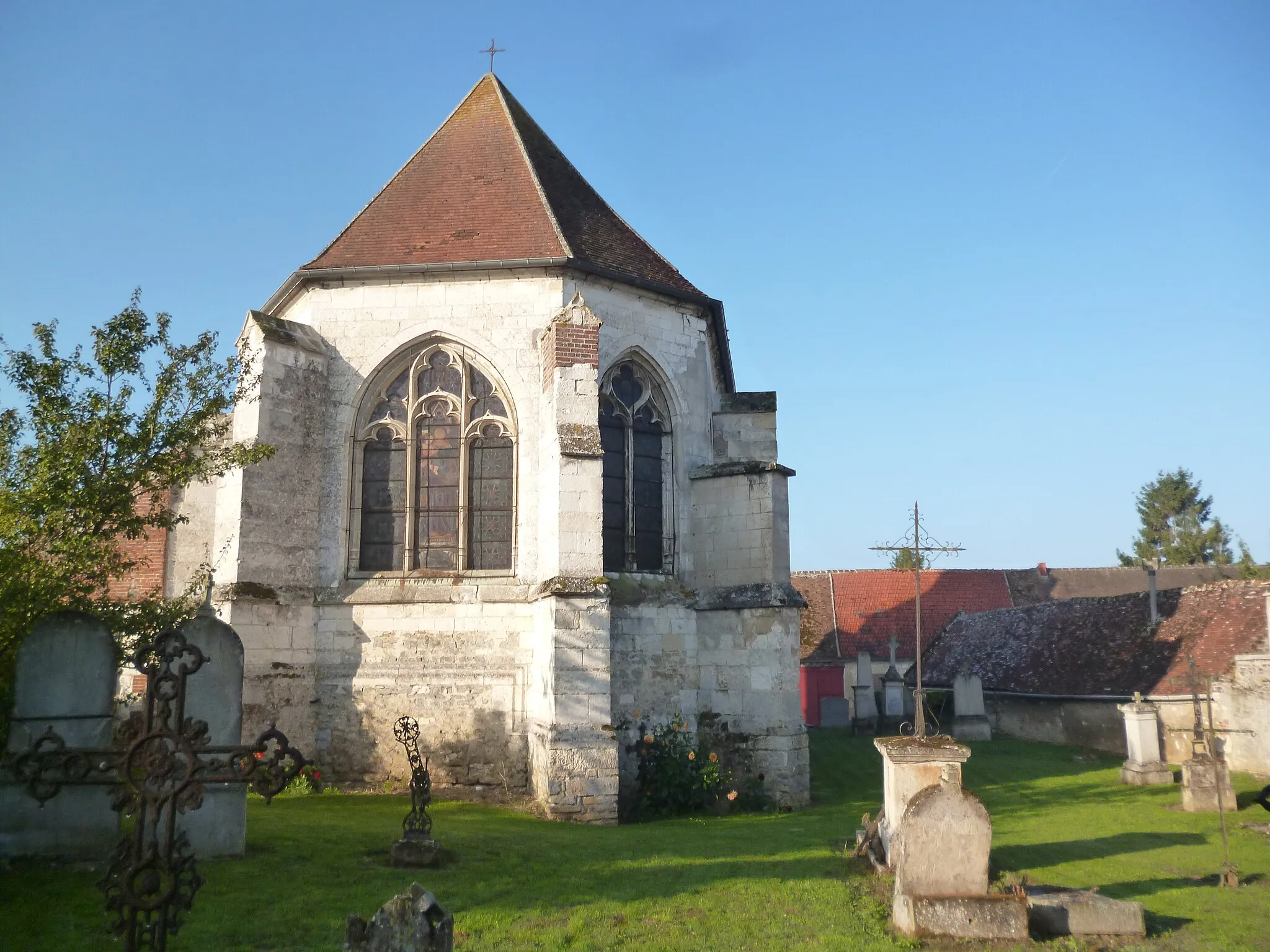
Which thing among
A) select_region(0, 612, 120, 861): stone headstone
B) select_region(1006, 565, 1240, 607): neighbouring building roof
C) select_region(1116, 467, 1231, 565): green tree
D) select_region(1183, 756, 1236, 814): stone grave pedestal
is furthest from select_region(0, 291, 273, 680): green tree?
select_region(1116, 467, 1231, 565): green tree

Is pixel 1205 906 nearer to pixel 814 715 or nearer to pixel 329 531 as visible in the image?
pixel 329 531

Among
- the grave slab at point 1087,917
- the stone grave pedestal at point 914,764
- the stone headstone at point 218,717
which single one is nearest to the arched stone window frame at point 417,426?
the stone headstone at point 218,717

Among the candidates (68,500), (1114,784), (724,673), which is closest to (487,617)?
(724,673)

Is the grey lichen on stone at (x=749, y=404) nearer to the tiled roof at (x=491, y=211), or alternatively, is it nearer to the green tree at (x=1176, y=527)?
the tiled roof at (x=491, y=211)

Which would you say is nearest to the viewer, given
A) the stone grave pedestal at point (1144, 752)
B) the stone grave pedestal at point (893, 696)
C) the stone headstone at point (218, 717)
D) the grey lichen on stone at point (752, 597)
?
the stone headstone at point (218, 717)

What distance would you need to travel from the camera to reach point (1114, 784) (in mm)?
14867

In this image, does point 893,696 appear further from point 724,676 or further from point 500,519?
point 500,519

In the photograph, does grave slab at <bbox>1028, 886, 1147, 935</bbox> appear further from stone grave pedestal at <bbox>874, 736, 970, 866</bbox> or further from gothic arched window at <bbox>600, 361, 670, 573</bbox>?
gothic arched window at <bbox>600, 361, 670, 573</bbox>

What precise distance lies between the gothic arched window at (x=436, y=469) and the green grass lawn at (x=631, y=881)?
324cm

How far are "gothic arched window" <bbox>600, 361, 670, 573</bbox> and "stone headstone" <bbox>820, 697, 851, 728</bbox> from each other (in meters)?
14.2

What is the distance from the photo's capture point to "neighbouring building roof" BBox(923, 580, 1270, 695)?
18609 mm

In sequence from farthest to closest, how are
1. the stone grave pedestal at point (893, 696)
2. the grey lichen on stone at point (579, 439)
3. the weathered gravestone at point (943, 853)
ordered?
the stone grave pedestal at point (893, 696) → the grey lichen on stone at point (579, 439) → the weathered gravestone at point (943, 853)

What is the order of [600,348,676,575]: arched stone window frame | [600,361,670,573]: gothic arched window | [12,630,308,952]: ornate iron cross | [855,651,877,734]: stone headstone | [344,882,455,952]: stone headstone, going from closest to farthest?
[344,882,455,952]: stone headstone → [12,630,308,952]: ornate iron cross → [600,361,670,573]: gothic arched window → [600,348,676,575]: arched stone window frame → [855,651,877,734]: stone headstone

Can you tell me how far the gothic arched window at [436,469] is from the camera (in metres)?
12.8
